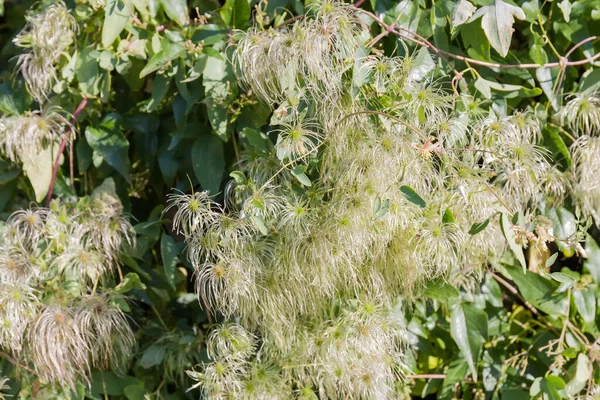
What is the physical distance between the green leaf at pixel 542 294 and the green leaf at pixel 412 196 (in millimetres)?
513

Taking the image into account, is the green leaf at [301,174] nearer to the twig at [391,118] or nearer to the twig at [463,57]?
the twig at [391,118]

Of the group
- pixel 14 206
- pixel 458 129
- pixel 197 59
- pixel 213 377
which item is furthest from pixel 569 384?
pixel 14 206

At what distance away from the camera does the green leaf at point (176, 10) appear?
1572mm

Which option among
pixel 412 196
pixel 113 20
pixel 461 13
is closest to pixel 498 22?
pixel 461 13

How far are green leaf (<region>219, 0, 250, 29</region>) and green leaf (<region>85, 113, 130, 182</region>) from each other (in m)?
0.34

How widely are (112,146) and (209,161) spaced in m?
0.23

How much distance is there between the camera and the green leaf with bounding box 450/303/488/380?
153 cm

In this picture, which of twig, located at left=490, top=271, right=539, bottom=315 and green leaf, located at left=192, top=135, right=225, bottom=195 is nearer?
green leaf, located at left=192, top=135, right=225, bottom=195

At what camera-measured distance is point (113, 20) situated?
60.1 inches

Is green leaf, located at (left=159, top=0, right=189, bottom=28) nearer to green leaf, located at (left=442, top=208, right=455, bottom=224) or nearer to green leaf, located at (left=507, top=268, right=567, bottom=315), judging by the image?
green leaf, located at (left=442, top=208, right=455, bottom=224)

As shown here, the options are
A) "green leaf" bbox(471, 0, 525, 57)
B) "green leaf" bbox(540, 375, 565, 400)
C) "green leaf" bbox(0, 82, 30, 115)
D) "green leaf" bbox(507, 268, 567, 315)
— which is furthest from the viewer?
"green leaf" bbox(0, 82, 30, 115)

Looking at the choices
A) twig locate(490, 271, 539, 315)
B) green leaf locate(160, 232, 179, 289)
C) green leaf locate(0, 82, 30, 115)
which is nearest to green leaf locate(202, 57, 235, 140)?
green leaf locate(160, 232, 179, 289)

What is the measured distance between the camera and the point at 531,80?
59.9 inches

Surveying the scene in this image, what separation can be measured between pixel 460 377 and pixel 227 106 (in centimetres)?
73
